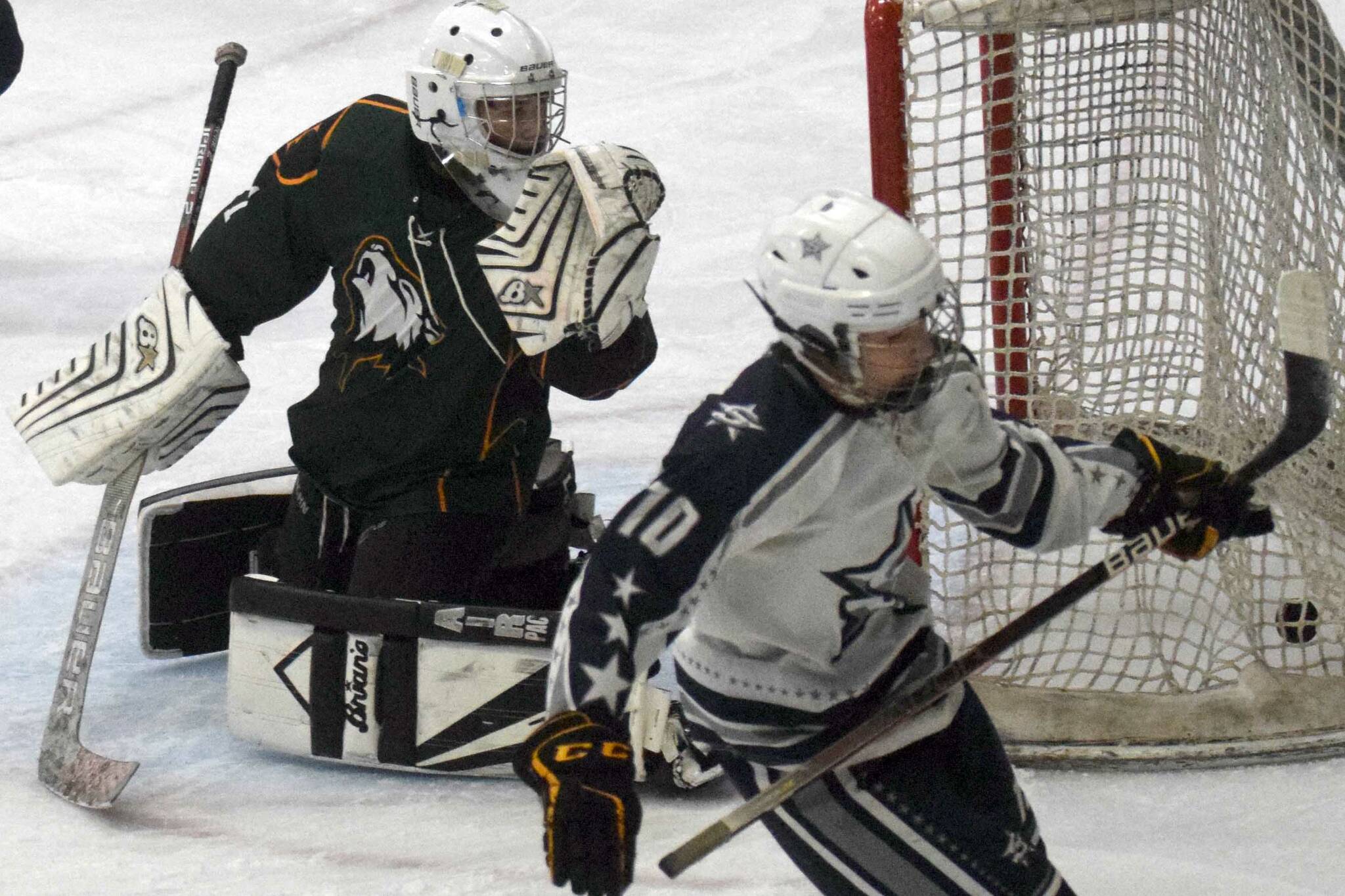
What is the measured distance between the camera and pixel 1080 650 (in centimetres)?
296

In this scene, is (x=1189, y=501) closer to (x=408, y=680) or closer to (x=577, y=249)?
(x=577, y=249)

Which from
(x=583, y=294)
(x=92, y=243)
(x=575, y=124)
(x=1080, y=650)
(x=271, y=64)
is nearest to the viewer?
(x=583, y=294)

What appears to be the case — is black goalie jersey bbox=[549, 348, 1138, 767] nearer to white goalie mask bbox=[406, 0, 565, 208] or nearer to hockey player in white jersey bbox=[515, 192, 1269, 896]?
hockey player in white jersey bbox=[515, 192, 1269, 896]

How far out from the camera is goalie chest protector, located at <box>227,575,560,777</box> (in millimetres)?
2715

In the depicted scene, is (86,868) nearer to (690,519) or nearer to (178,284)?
(178,284)

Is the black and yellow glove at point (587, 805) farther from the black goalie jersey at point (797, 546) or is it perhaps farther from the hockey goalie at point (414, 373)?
the hockey goalie at point (414, 373)

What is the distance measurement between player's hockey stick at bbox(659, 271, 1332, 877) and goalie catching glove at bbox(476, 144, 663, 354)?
841 millimetres

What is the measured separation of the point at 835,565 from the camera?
184 cm

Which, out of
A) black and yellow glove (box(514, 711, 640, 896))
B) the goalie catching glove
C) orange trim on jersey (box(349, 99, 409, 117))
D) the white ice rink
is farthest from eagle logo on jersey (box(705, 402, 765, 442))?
orange trim on jersey (box(349, 99, 409, 117))

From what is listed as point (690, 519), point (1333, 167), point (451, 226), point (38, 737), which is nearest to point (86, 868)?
point (38, 737)

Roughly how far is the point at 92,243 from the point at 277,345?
90 cm

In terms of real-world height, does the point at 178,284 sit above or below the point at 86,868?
above

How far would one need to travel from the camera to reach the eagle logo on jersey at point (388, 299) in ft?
8.93

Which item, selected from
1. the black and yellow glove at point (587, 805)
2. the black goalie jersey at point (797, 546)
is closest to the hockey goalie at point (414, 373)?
the black goalie jersey at point (797, 546)
